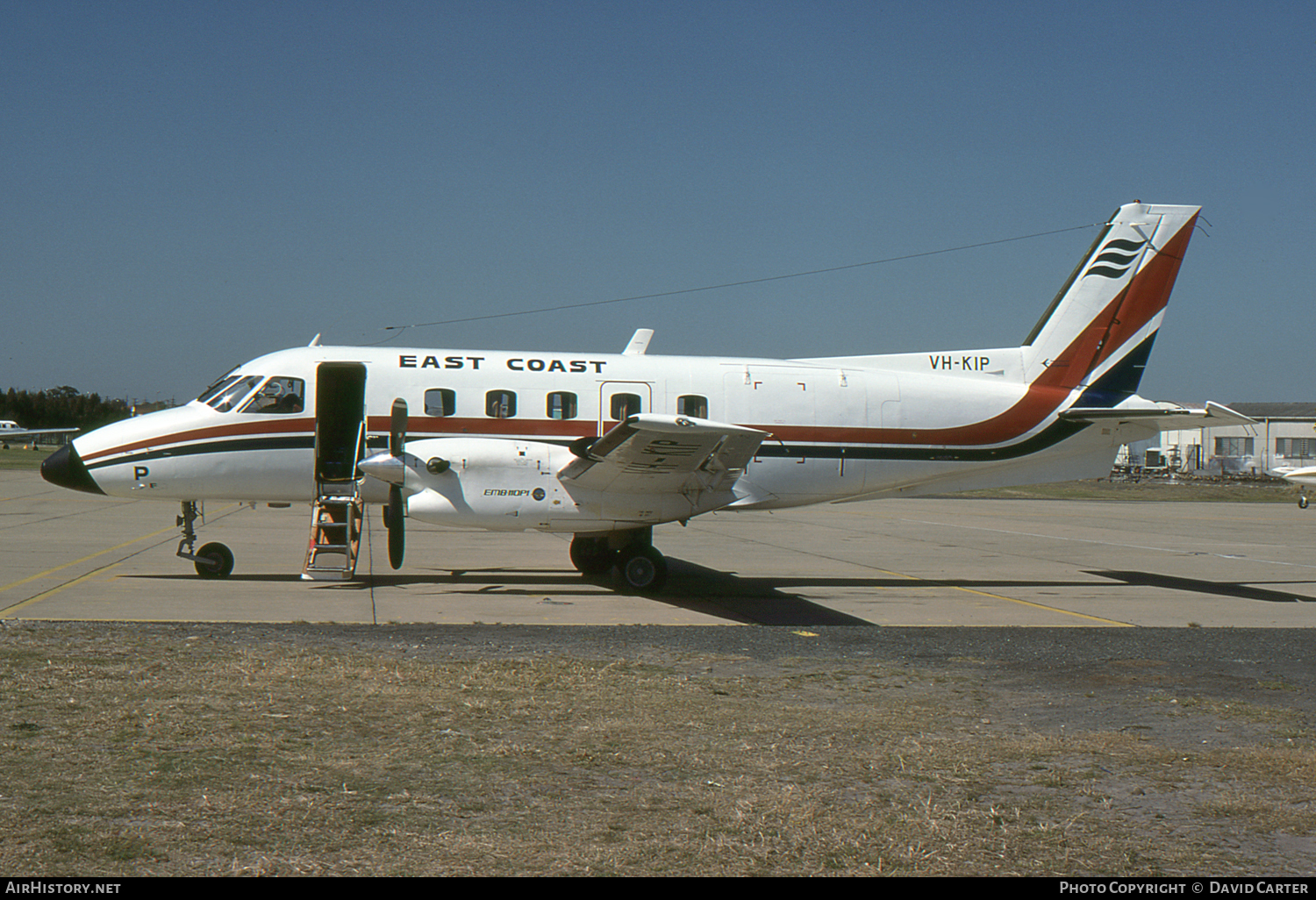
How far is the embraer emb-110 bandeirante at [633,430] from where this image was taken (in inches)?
534

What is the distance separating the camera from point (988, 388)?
16250mm

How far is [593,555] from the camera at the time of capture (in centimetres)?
1567

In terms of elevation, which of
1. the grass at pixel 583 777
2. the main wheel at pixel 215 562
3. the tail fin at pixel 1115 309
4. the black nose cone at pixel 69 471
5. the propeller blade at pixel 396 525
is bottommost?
the grass at pixel 583 777

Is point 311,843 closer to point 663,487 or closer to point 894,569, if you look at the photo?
point 663,487

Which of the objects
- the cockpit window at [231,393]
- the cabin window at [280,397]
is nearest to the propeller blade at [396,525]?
the cabin window at [280,397]

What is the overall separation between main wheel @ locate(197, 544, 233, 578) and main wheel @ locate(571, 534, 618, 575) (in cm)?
486

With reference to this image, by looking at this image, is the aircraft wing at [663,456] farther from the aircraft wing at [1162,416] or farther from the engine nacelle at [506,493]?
the aircraft wing at [1162,416]

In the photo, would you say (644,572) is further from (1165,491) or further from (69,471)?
(1165,491)

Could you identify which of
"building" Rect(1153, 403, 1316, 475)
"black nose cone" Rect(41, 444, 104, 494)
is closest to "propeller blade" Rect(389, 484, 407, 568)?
"black nose cone" Rect(41, 444, 104, 494)

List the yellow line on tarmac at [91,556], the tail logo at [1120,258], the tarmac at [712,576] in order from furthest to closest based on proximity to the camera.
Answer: the tail logo at [1120,258], the yellow line on tarmac at [91,556], the tarmac at [712,576]

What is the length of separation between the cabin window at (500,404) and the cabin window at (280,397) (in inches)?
99.4

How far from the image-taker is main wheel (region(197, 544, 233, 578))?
46.9 ft

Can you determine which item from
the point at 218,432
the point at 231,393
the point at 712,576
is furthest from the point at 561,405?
the point at 218,432
